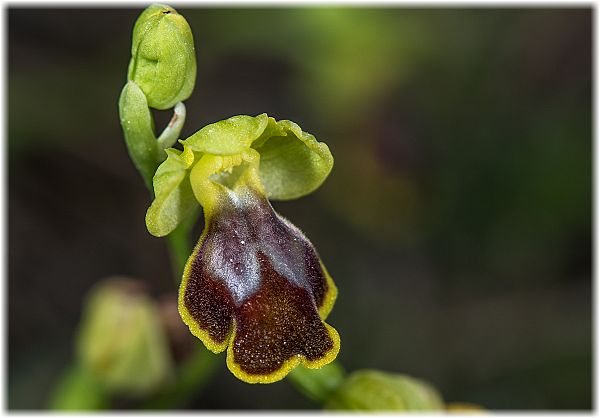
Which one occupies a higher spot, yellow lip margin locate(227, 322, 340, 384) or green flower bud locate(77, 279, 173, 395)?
yellow lip margin locate(227, 322, 340, 384)

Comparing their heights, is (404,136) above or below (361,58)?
below

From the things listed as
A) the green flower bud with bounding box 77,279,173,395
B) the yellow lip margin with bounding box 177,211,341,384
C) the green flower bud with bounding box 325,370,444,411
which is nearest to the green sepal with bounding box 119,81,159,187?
the yellow lip margin with bounding box 177,211,341,384

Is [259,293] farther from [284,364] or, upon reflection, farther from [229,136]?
[229,136]

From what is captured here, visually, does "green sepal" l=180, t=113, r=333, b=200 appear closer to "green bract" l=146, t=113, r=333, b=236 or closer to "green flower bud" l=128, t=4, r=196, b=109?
"green bract" l=146, t=113, r=333, b=236

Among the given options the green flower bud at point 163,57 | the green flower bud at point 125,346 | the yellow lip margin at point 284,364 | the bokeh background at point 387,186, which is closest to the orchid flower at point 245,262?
the yellow lip margin at point 284,364

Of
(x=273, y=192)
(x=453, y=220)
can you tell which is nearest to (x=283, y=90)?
(x=453, y=220)

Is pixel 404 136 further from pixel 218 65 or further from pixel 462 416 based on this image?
pixel 462 416

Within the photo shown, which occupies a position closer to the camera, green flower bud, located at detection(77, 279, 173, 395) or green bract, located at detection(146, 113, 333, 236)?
green bract, located at detection(146, 113, 333, 236)
